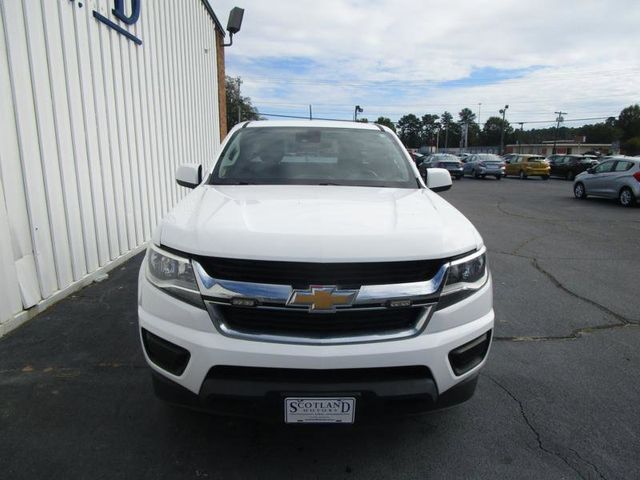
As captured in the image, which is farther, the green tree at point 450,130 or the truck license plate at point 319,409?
the green tree at point 450,130

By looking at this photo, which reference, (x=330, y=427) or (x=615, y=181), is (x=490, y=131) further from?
(x=330, y=427)

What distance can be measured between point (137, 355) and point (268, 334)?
1.95 meters

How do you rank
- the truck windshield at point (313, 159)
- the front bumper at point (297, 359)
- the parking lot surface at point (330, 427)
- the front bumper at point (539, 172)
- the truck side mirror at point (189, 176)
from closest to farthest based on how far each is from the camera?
the front bumper at point (297, 359) → the parking lot surface at point (330, 427) → the truck windshield at point (313, 159) → the truck side mirror at point (189, 176) → the front bumper at point (539, 172)

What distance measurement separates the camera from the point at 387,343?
A: 2.07 metres

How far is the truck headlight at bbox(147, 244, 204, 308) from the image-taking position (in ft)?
7.00

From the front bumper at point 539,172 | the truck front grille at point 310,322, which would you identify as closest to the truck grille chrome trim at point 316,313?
the truck front grille at point 310,322

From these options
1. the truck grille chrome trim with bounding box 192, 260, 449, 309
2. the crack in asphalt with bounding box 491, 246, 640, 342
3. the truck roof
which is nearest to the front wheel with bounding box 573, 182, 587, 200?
the crack in asphalt with bounding box 491, 246, 640, 342

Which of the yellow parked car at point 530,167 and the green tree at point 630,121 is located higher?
the green tree at point 630,121

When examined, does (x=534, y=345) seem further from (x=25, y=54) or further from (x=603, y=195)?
(x=603, y=195)

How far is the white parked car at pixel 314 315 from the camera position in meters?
2.03

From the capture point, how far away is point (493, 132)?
397 feet

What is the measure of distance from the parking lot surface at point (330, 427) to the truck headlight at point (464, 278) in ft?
2.19

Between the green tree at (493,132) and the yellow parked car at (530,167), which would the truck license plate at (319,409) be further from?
the green tree at (493,132)

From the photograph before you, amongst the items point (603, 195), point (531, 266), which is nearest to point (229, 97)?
point (603, 195)
